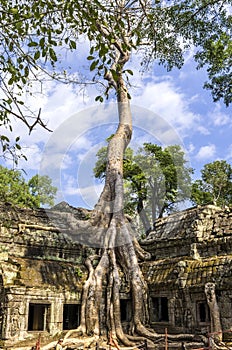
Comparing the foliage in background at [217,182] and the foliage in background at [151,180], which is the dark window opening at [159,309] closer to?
the foliage in background at [151,180]

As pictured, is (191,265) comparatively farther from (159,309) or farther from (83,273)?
(83,273)

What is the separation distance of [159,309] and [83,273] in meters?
2.95

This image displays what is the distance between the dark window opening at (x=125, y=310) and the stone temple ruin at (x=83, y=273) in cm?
3

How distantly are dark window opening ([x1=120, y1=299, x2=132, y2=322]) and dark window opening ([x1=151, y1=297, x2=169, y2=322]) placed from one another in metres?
0.82

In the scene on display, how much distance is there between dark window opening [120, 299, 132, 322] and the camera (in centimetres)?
1303

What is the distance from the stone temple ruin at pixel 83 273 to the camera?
1076 centimetres

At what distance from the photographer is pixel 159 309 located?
13039 millimetres

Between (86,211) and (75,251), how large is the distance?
3.32 meters

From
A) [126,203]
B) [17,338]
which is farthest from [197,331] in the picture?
[126,203]

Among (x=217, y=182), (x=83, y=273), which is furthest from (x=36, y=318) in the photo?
(x=217, y=182)

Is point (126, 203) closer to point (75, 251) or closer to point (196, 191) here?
point (196, 191)

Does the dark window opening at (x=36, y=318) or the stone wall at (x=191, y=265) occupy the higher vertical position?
the stone wall at (x=191, y=265)

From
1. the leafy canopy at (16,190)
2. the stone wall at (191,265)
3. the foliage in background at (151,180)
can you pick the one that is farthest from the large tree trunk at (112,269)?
the leafy canopy at (16,190)

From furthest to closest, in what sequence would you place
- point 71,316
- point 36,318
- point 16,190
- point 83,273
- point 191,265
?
point 16,190 < point 36,318 < point 71,316 < point 83,273 < point 191,265
